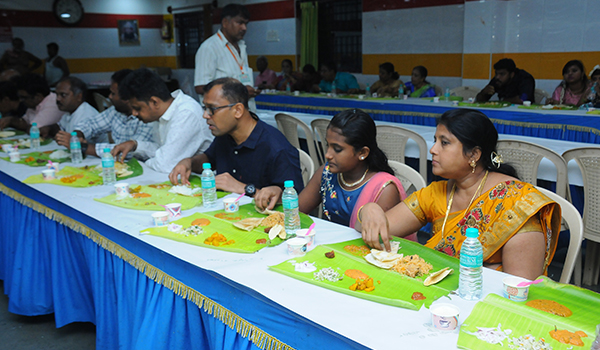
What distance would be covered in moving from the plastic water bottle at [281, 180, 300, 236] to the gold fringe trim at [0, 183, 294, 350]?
468mm

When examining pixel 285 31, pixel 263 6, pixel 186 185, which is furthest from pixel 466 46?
pixel 186 185

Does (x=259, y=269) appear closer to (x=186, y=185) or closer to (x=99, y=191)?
(x=186, y=185)

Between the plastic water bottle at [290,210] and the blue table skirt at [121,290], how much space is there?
1.52 ft

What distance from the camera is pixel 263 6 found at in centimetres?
1098

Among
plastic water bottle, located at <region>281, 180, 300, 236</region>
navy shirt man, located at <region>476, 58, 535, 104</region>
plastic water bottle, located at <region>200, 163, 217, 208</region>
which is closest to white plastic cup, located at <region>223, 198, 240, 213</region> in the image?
plastic water bottle, located at <region>200, 163, 217, 208</region>

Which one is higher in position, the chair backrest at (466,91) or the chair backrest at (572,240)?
the chair backrest at (466,91)

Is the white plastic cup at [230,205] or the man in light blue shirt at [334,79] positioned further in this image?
the man in light blue shirt at [334,79]

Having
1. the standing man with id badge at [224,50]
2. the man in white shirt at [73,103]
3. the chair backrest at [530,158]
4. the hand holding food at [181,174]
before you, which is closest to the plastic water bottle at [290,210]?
the hand holding food at [181,174]

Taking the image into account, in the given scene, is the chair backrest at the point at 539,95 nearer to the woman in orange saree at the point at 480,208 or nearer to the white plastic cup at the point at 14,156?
the woman in orange saree at the point at 480,208

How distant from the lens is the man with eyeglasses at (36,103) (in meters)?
4.93

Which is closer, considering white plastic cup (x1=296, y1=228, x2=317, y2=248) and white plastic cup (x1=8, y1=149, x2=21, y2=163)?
white plastic cup (x1=296, y1=228, x2=317, y2=248)

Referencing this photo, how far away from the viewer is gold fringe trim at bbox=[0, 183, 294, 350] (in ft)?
4.55

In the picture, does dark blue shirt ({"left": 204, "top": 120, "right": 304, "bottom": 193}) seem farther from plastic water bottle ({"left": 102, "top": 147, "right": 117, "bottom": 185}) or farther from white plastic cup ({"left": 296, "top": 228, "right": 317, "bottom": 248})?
white plastic cup ({"left": 296, "top": 228, "right": 317, "bottom": 248})

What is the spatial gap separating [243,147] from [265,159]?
15cm
